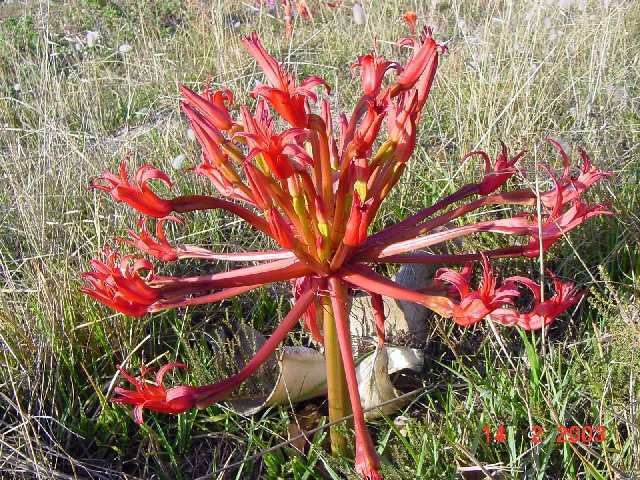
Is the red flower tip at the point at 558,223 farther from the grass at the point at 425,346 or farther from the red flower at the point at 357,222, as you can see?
the red flower at the point at 357,222

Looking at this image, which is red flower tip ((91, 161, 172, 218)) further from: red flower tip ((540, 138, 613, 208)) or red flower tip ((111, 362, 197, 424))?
red flower tip ((540, 138, 613, 208))

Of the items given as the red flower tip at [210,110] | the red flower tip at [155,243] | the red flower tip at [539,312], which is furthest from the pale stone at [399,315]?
the red flower tip at [210,110]

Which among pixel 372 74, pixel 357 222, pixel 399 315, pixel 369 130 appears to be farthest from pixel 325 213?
pixel 399 315

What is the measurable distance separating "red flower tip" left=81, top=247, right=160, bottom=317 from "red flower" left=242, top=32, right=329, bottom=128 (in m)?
0.52

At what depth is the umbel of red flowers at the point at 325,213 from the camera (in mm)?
1440

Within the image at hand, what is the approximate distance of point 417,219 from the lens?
1.78m

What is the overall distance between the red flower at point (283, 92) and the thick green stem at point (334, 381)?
0.49m

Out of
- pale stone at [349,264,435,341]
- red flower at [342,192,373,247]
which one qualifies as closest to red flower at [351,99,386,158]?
red flower at [342,192,373,247]

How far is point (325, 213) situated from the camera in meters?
1.55

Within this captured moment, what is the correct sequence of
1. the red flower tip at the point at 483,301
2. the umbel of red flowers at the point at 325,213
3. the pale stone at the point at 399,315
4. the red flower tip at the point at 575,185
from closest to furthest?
the red flower tip at the point at 483,301 → the umbel of red flowers at the point at 325,213 → the red flower tip at the point at 575,185 → the pale stone at the point at 399,315

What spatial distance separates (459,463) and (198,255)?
91 centimetres

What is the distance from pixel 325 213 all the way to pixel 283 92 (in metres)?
0.31

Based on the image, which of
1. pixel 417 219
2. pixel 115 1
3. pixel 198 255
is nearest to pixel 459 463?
pixel 417 219

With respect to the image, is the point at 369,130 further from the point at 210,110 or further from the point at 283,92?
the point at 210,110
